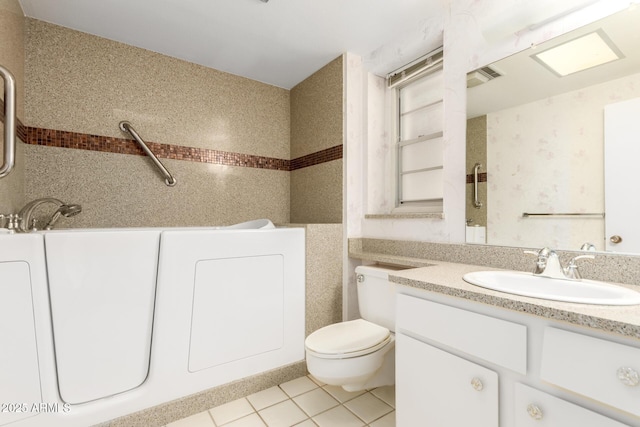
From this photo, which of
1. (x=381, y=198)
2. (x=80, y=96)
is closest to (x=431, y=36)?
(x=381, y=198)

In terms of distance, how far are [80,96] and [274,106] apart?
1419 mm

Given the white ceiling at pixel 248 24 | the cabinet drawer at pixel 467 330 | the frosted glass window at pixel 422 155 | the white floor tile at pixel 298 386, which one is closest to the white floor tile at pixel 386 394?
the white floor tile at pixel 298 386

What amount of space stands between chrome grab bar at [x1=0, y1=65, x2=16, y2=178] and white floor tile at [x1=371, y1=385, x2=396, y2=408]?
1925mm

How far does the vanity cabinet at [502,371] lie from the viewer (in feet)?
2.22

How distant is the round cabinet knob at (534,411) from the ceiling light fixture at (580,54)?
1267 mm

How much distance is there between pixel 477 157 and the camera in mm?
Answer: 1571

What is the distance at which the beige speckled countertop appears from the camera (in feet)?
2.18

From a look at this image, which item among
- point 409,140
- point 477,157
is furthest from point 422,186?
point 477,157

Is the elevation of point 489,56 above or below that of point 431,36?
below

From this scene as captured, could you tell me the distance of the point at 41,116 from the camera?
1.87 metres

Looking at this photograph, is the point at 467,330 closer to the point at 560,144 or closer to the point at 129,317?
the point at 560,144

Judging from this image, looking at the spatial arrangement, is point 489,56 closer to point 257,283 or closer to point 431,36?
point 431,36

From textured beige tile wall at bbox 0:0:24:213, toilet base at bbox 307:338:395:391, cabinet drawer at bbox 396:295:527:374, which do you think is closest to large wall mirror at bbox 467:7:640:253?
cabinet drawer at bbox 396:295:527:374

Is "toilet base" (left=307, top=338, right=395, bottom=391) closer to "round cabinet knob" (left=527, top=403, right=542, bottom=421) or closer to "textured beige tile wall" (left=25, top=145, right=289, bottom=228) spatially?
"round cabinet knob" (left=527, top=403, right=542, bottom=421)
